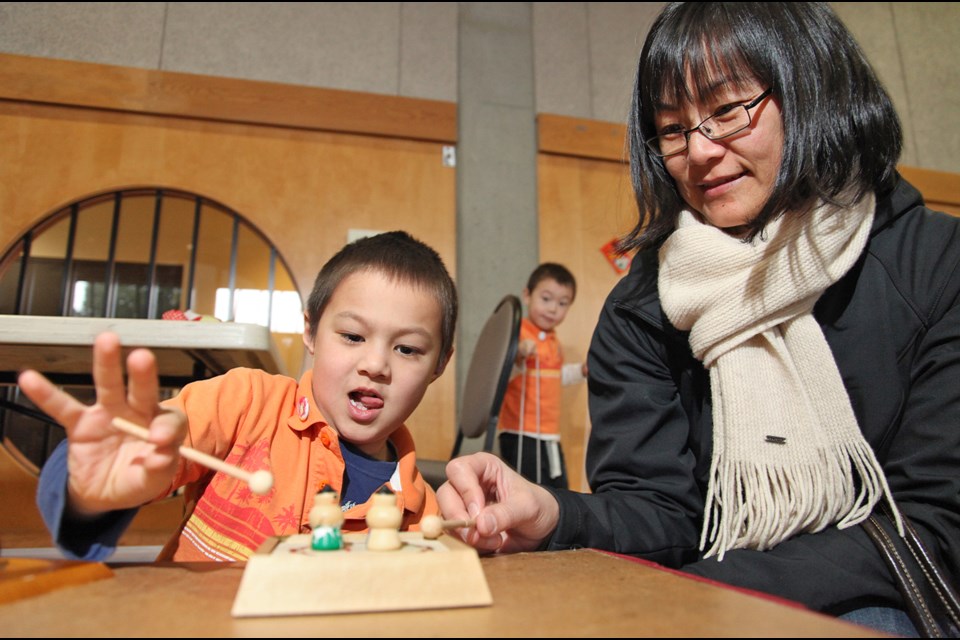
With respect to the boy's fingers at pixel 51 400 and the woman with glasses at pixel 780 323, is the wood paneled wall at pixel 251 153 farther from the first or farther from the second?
the boy's fingers at pixel 51 400

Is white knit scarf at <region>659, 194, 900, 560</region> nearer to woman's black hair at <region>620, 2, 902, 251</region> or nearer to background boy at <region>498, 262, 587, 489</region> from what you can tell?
woman's black hair at <region>620, 2, 902, 251</region>

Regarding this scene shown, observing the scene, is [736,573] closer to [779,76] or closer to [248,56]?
[779,76]

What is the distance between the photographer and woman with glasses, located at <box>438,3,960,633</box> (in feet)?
2.50

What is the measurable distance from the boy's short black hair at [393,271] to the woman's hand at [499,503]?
34 centimetres

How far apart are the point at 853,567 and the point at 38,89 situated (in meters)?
3.24

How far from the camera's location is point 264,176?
9.39 feet

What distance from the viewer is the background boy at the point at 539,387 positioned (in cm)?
257

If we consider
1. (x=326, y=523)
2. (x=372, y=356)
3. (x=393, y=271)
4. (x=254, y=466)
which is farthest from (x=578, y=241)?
(x=326, y=523)

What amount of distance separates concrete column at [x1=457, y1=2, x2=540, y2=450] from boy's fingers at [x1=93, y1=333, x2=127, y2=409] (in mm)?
2382

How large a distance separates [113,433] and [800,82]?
0.87 m

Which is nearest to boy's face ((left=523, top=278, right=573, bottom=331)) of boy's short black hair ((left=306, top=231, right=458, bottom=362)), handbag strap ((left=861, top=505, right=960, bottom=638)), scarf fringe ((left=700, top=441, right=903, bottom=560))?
boy's short black hair ((left=306, top=231, right=458, bottom=362))

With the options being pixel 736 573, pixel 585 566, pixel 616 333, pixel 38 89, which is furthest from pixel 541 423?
pixel 38 89

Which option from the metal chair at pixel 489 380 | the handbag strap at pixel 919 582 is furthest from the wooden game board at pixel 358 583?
the metal chair at pixel 489 380

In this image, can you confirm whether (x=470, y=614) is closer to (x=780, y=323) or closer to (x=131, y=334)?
(x=780, y=323)
